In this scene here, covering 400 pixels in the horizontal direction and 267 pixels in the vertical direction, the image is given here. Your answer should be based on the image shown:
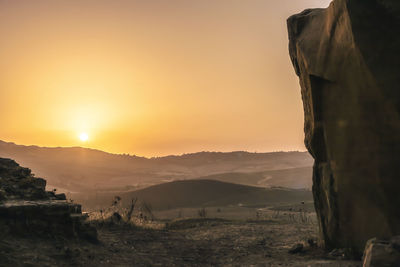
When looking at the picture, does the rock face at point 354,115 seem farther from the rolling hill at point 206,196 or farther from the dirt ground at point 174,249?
the rolling hill at point 206,196

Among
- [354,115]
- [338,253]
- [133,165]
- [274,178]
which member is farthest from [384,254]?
[133,165]

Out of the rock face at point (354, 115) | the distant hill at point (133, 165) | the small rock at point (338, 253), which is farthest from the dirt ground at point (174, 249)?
the distant hill at point (133, 165)

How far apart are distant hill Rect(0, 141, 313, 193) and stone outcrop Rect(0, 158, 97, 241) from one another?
62.6m

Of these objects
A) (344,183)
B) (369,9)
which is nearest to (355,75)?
(369,9)

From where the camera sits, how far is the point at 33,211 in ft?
24.6

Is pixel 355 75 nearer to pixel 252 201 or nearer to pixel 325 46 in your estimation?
pixel 325 46

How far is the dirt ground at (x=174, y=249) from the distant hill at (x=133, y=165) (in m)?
59.6

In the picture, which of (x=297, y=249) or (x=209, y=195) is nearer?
(x=297, y=249)

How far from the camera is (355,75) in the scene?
273 inches

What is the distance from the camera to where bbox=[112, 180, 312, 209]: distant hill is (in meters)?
31.4

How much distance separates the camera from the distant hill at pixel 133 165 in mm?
80938

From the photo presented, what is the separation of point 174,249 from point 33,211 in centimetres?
320

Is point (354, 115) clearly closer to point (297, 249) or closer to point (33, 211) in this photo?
point (297, 249)

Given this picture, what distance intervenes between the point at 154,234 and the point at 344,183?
18.4 ft
